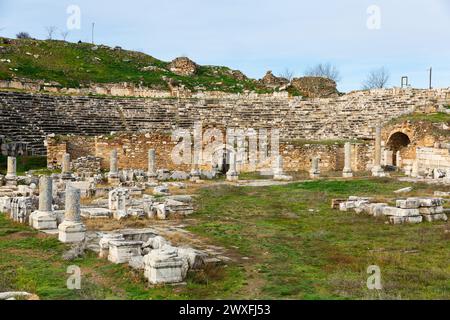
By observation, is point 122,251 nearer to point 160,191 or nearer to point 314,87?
point 160,191

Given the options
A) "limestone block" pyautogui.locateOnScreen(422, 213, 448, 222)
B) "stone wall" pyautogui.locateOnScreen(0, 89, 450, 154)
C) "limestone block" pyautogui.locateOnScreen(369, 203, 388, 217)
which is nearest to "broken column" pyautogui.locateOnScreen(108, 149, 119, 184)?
"stone wall" pyautogui.locateOnScreen(0, 89, 450, 154)

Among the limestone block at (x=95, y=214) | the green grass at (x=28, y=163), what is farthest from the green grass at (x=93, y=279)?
the green grass at (x=28, y=163)

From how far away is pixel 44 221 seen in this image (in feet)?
42.1

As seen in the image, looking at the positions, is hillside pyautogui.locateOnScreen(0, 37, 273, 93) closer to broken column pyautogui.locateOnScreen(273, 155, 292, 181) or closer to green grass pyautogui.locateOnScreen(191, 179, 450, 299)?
broken column pyautogui.locateOnScreen(273, 155, 292, 181)

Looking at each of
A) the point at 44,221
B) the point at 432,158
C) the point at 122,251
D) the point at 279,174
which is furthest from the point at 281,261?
the point at 432,158

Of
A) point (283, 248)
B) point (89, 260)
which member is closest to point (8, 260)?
point (89, 260)

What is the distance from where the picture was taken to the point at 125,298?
7.38 m

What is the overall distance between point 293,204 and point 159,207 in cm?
453

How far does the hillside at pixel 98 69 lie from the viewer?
4300 centimetres

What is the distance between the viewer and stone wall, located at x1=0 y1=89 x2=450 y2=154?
105 feet

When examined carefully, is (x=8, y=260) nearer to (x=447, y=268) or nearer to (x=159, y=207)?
(x=159, y=207)

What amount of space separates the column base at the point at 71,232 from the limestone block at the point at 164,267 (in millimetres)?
3484

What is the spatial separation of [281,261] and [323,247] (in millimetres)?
1495

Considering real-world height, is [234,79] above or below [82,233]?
above
